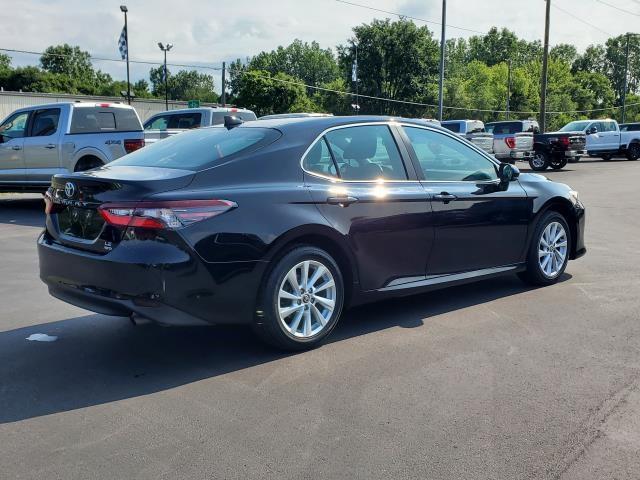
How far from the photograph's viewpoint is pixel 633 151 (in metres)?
33.3

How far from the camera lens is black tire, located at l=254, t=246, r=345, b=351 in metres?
4.46

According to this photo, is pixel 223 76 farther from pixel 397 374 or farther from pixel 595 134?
pixel 397 374

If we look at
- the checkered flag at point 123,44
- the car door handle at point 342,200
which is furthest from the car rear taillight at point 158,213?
the checkered flag at point 123,44

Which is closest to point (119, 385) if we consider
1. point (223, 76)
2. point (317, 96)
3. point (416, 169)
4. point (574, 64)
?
point (416, 169)

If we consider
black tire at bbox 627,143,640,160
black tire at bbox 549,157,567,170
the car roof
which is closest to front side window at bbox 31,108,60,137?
the car roof

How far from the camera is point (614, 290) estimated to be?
6.55m

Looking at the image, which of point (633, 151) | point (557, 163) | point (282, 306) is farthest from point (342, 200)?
point (633, 151)

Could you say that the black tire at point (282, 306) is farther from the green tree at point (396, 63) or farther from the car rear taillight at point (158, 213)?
the green tree at point (396, 63)

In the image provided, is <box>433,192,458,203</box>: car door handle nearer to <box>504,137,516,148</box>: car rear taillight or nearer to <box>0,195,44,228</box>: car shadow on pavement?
<box>0,195,44,228</box>: car shadow on pavement

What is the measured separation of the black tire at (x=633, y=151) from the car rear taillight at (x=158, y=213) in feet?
109

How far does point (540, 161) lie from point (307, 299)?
79.1 ft

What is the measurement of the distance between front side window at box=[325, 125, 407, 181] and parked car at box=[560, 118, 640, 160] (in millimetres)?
29172

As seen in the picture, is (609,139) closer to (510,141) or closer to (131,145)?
(510,141)

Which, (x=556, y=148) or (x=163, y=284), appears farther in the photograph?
(x=556, y=148)
